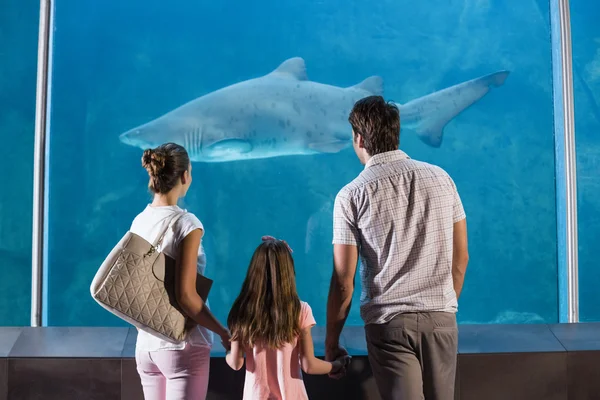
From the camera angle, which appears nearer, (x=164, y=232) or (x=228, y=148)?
(x=164, y=232)

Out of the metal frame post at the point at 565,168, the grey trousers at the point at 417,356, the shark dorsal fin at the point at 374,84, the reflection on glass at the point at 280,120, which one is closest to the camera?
the grey trousers at the point at 417,356

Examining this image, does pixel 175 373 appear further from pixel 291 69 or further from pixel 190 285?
pixel 291 69

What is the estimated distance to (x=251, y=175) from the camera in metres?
6.52

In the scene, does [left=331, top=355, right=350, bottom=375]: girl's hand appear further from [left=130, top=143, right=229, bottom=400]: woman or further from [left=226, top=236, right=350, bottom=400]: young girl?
[left=130, top=143, right=229, bottom=400]: woman

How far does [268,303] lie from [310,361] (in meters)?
0.21

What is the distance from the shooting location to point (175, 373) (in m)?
1.74

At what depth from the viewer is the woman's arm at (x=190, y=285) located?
1722 mm

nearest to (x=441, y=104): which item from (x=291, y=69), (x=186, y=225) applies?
(x=291, y=69)

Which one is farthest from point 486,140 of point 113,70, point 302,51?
point 113,70

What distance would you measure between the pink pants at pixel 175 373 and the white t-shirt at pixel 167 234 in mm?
18

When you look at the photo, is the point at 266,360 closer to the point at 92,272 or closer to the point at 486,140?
the point at 92,272

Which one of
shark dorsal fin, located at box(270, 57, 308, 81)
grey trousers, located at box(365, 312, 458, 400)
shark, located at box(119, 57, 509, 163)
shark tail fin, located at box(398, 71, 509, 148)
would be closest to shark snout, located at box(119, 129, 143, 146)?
shark, located at box(119, 57, 509, 163)

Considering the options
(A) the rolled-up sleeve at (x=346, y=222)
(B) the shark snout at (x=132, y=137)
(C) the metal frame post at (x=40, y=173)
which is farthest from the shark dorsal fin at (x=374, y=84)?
(A) the rolled-up sleeve at (x=346, y=222)

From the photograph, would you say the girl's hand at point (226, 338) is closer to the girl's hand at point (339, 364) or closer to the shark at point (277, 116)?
the girl's hand at point (339, 364)
